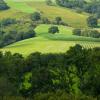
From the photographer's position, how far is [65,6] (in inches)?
7377

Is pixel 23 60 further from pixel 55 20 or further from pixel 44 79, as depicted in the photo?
pixel 55 20

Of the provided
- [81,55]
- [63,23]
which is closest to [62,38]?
[63,23]

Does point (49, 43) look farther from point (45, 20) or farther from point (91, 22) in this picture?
point (91, 22)

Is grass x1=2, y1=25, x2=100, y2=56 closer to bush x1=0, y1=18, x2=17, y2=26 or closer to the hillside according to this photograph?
the hillside

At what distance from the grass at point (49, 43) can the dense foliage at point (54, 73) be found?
31.8 metres

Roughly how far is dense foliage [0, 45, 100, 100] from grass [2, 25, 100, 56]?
31.8 meters

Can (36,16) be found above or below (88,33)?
below

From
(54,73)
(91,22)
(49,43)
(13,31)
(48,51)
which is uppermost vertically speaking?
(54,73)

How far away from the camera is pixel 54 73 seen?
64.8 metres

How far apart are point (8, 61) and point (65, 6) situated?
122747mm

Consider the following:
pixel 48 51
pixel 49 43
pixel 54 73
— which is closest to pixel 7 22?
pixel 49 43

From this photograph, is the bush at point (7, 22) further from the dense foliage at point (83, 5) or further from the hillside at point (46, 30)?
the dense foliage at point (83, 5)

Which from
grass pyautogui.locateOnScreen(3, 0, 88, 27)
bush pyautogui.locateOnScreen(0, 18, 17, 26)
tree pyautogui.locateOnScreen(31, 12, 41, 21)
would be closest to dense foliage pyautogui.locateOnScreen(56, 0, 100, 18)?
grass pyautogui.locateOnScreen(3, 0, 88, 27)

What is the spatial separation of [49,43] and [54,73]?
148 feet
